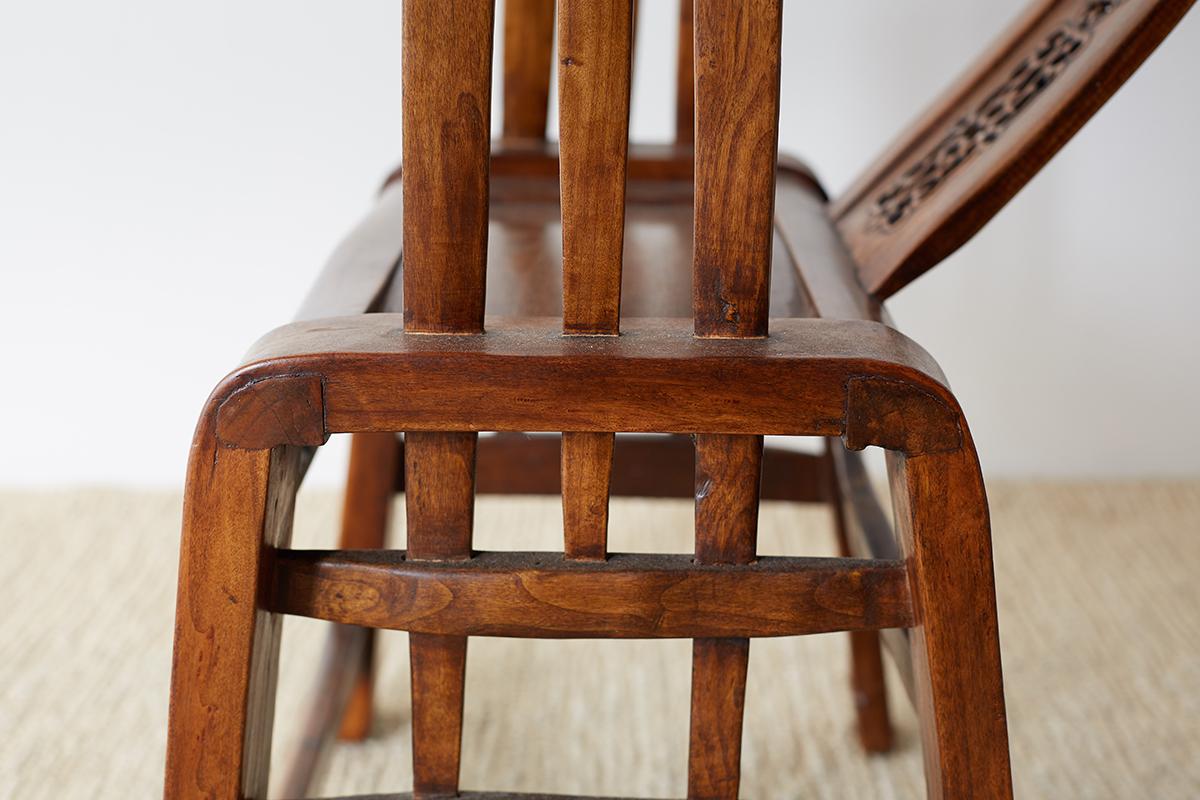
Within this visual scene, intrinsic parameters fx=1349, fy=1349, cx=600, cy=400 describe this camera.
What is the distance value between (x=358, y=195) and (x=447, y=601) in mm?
1012

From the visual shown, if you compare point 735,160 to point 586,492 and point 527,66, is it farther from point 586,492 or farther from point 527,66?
point 527,66

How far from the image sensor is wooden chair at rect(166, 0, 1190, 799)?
54cm

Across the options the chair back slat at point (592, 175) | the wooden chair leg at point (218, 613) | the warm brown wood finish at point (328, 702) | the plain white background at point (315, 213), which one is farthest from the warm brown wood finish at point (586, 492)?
the plain white background at point (315, 213)

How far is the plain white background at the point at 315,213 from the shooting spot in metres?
1.48

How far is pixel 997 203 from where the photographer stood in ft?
2.37

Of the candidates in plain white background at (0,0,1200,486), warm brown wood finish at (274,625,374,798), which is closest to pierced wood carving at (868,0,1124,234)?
warm brown wood finish at (274,625,374,798)

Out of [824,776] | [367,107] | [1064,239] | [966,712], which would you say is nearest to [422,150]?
[966,712]

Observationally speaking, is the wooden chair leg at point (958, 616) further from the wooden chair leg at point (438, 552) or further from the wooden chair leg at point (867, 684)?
the wooden chair leg at point (867, 684)

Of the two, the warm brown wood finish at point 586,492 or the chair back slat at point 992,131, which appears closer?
the warm brown wood finish at point 586,492

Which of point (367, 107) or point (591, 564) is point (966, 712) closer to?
point (591, 564)

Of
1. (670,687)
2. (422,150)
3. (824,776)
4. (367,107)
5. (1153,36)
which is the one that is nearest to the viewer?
(422,150)

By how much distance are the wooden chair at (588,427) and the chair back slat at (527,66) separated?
1.20 ft

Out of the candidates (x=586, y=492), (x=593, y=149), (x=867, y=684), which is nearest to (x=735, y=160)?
(x=593, y=149)

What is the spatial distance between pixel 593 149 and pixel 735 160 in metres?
0.06
